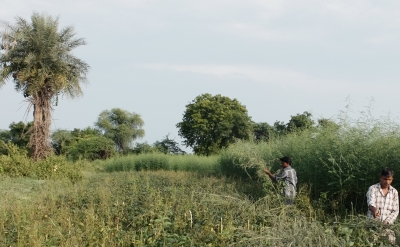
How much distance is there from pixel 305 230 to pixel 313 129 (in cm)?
703

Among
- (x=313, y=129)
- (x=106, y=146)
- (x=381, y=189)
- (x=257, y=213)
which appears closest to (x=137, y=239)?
(x=257, y=213)

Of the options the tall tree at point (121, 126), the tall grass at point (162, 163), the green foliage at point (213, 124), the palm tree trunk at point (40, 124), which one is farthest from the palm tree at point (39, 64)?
the tall tree at point (121, 126)

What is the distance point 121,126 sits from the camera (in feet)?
183

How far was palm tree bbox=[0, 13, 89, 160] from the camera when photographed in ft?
80.2

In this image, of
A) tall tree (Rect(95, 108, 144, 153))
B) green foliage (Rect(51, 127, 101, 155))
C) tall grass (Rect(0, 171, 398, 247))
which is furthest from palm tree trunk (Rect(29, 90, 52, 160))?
tall tree (Rect(95, 108, 144, 153))

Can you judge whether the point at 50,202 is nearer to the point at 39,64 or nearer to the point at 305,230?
the point at 305,230

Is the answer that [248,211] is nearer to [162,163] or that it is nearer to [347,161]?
[347,161]

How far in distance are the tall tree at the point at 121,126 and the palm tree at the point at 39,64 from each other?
29.0 m

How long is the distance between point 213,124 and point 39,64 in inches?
873

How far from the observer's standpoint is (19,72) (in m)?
24.6

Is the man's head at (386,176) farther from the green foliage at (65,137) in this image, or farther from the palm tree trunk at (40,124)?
the green foliage at (65,137)

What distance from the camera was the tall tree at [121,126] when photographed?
5547cm

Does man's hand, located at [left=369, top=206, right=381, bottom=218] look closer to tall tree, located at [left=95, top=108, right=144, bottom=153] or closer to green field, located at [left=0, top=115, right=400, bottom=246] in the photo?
green field, located at [left=0, top=115, right=400, bottom=246]

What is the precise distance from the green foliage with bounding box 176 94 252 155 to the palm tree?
19.8m
